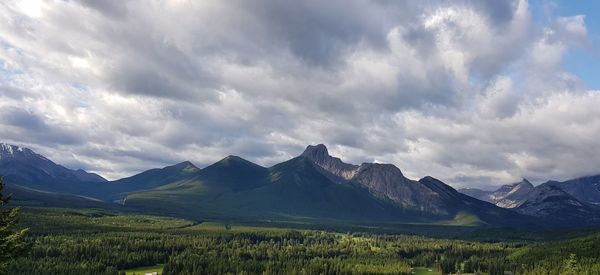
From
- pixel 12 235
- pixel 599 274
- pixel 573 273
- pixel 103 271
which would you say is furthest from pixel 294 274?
pixel 12 235

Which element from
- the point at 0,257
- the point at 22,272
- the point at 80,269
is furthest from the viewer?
the point at 80,269

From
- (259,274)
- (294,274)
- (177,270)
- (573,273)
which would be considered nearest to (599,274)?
(573,273)

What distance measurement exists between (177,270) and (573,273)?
160m

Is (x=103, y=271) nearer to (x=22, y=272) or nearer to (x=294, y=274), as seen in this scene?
(x=22, y=272)

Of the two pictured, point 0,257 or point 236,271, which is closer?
point 0,257

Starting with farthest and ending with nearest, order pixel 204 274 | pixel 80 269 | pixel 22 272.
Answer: pixel 204 274 < pixel 80 269 < pixel 22 272

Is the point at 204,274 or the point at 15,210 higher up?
the point at 15,210

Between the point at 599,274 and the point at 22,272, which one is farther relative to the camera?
the point at 599,274

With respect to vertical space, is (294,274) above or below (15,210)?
below

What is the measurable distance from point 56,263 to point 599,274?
222565 millimetres

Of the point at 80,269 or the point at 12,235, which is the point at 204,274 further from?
the point at 12,235

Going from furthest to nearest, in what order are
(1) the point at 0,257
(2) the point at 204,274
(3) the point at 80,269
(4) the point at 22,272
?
(2) the point at 204,274 < (3) the point at 80,269 < (4) the point at 22,272 < (1) the point at 0,257

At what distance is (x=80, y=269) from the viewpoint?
179500mm

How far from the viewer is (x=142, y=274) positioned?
639 feet
